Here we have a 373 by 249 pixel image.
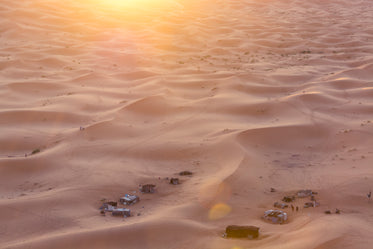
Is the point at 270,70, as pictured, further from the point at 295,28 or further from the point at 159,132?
the point at 295,28

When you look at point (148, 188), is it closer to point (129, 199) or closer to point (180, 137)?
point (129, 199)

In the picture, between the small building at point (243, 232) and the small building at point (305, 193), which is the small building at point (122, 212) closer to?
the small building at point (243, 232)

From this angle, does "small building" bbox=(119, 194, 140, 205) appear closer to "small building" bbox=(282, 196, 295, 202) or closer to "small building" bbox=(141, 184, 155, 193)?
"small building" bbox=(141, 184, 155, 193)

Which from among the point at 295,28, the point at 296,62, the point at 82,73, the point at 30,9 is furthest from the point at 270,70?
the point at 30,9

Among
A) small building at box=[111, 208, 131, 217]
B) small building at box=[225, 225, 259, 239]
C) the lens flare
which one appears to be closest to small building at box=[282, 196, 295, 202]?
the lens flare

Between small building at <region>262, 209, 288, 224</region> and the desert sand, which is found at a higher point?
the desert sand
